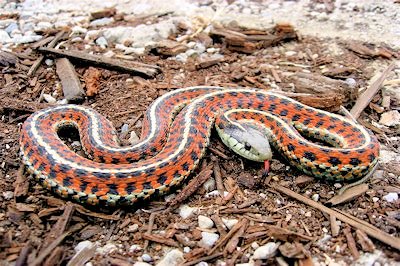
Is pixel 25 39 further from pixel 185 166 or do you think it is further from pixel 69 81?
pixel 185 166

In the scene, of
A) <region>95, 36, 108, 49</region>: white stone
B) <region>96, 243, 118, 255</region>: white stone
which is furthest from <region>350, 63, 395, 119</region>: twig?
<region>95, 36, 108, 49</region>: white stone

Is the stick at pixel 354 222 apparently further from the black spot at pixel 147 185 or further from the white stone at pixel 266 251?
the black spot at pixel 147 185

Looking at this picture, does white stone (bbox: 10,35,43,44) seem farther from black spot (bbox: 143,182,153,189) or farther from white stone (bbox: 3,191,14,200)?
black spot (bbox: 143,182,153,189)

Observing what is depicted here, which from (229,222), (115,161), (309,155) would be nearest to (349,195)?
(309,155)

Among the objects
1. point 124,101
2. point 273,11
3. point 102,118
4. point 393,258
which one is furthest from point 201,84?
point 393,258

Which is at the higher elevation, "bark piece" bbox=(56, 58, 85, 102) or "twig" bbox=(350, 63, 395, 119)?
"bark piece" bbox=(56, 58, 85, 102)

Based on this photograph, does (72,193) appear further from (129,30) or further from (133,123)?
(129,30)
